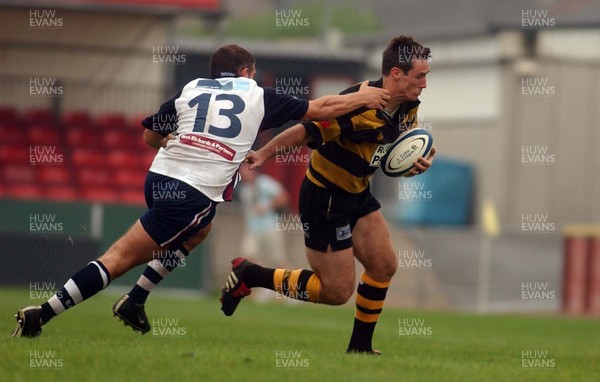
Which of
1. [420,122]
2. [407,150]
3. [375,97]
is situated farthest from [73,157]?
[375,97]

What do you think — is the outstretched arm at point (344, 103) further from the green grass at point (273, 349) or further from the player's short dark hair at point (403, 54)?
the green grass at point (273, 349)

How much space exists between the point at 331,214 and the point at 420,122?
8.58 ft

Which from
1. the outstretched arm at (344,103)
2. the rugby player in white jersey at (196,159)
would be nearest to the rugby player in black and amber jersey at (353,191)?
the outstretched arm at (344,103)

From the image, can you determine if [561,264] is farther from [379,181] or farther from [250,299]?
[379,181]

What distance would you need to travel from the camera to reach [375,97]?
8320mm

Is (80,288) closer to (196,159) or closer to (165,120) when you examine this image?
(196,159)

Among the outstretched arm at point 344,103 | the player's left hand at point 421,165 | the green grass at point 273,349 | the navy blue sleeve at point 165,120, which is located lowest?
the green grass at point 273,349

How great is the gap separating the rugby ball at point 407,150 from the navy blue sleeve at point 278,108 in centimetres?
87

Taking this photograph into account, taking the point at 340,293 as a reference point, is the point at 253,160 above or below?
above

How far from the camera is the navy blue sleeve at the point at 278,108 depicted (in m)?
8.11

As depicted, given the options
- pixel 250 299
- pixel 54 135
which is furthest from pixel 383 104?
Result: pixel 54 135

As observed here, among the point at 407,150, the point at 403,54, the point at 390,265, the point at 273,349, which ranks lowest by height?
the point at 273,349

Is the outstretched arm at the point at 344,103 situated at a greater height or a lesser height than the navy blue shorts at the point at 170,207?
greater

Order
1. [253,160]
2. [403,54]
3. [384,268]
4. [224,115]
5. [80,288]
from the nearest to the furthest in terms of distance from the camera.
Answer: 1. [224,115]
2. [80,288]
3. [253,160]
4. [403,54]
5. [384,268]
